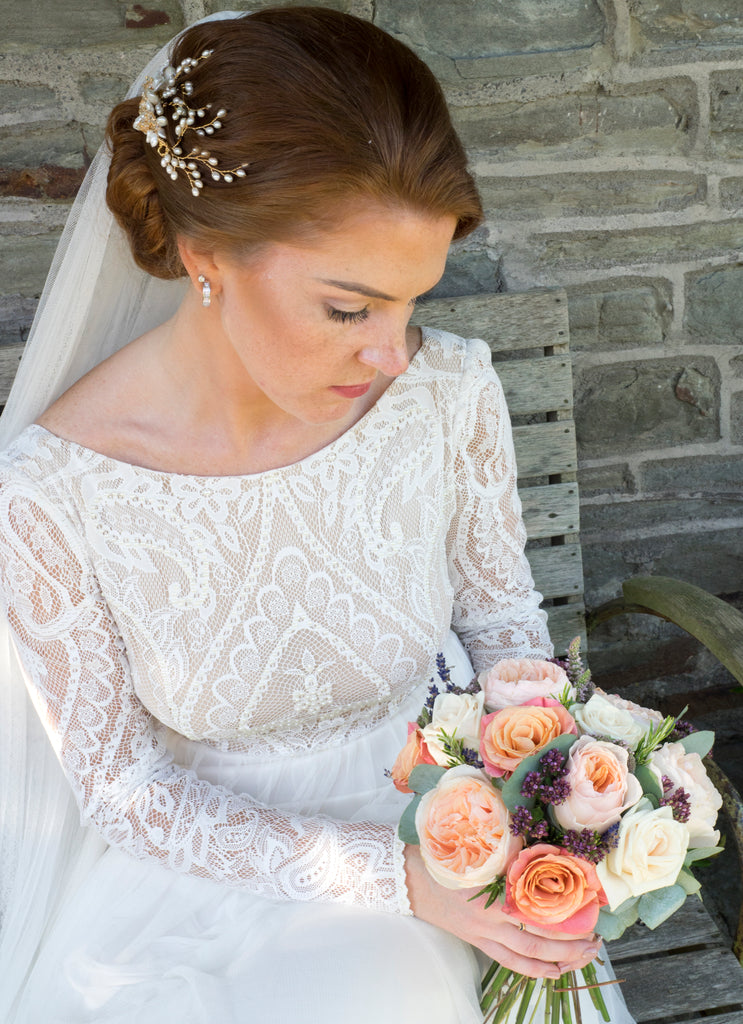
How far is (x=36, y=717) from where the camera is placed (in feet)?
5.53

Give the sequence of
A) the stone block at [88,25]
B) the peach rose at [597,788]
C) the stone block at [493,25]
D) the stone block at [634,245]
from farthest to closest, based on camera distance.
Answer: the stone block at [634,245] < the stone block at [493,25] < the stone block at [88,25] < the peach rose at [597,788]

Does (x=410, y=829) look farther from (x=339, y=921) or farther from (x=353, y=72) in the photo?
(x=353, y=72)

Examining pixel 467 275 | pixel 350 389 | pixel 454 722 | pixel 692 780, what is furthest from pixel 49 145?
pixel 692 780

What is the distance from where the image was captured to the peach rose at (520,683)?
1289 mm

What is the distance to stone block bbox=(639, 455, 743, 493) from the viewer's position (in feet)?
8.79

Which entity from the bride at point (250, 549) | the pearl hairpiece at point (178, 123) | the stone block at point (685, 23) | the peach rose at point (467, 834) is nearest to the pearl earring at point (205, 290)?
the bride at point (250, 549)

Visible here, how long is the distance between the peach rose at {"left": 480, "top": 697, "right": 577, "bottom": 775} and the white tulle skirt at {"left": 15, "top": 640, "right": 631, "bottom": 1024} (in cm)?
40

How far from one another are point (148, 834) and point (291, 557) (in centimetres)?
49

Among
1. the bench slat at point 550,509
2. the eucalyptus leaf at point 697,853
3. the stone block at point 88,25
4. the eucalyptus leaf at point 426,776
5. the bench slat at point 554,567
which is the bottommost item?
the bench slat at point 554,567

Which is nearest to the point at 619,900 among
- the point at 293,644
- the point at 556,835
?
the point at 556,835

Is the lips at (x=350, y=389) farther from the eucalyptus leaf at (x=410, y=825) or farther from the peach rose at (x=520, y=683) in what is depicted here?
the eucalyptus leaf at (x=410, y=825)

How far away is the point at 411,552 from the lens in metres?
1.79

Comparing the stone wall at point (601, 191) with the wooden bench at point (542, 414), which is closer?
the stone wall at point (601, 191)

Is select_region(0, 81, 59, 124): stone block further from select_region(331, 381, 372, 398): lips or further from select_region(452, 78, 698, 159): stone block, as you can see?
select_region(331, 381, 372, 398): lips
